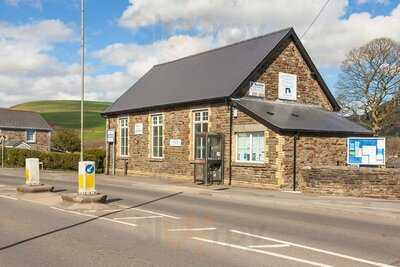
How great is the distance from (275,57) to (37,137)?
4846 centimetres

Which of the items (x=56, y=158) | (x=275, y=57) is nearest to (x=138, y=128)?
(x=275, y=57)

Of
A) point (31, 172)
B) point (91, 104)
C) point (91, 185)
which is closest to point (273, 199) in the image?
point (91, 185)

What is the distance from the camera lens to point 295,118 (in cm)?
2442

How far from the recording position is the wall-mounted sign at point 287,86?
27.2m

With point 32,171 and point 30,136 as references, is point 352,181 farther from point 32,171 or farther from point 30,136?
point 30,136

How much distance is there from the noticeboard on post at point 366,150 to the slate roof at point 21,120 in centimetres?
5221

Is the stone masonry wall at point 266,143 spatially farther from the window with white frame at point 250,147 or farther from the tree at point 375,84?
the tree at point 375,84

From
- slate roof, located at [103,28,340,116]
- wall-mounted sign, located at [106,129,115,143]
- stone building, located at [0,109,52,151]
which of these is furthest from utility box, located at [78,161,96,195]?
stone building, located at [0,109,52,151]

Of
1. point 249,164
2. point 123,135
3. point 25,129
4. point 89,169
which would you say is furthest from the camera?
point 25,129

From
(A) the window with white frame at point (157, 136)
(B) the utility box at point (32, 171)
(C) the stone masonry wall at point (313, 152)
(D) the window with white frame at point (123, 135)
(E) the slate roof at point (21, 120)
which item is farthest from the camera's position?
(E) the slate roof at point (21, 120)

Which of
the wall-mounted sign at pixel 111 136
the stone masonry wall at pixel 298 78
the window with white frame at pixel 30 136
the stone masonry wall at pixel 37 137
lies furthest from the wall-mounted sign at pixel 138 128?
the window with white frame at pixel 30 136

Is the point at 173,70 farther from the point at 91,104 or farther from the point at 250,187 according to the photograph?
the point at 91,104

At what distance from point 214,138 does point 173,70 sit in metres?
10.4

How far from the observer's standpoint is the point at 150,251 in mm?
8688
